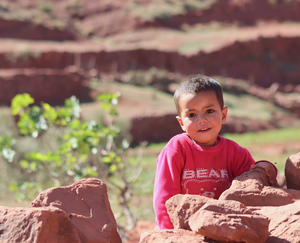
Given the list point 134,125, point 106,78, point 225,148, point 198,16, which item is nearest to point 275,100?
point 106,78

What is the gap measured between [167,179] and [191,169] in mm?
166

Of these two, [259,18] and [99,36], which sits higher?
[259,18]

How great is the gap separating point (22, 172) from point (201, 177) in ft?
24.3

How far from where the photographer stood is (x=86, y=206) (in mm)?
2098

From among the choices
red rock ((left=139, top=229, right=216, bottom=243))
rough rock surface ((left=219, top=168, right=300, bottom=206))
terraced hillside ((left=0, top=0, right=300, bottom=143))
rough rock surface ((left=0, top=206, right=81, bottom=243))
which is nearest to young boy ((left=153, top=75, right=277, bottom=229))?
rough rock surface ((left=219, top=168, right=300, bottom=206))

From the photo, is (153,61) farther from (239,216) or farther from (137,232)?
(239,216)

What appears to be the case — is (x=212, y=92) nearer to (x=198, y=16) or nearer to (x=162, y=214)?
(x=162, y=214)

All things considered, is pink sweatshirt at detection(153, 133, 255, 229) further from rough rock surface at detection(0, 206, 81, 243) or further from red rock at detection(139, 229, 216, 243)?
rough rock surface at detection(0, 206, 81, 243)

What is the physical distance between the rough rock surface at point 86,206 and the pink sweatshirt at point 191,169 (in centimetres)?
38

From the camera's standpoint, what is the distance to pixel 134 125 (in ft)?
49.8

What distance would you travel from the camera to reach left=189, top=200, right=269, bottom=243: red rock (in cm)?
155

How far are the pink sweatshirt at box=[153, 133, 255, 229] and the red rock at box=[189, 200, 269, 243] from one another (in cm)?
67

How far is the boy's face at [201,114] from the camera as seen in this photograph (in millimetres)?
2355

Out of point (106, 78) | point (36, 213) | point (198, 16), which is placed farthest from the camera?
point (198, 16)
